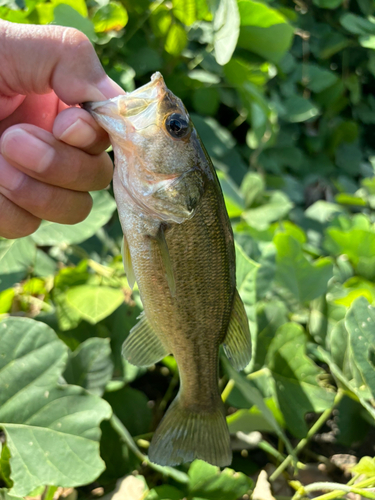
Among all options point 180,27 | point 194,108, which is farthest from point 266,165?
point 180,27

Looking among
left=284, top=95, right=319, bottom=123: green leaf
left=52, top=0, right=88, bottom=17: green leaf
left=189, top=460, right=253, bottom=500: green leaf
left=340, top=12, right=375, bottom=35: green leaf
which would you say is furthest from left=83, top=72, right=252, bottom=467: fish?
left=340, top=12, right=375, bottom=35: green leaf

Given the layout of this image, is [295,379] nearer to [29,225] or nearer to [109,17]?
[29,225]

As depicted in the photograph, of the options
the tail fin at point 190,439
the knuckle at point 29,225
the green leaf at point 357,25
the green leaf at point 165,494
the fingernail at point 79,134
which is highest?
the fingernail at point 79,134

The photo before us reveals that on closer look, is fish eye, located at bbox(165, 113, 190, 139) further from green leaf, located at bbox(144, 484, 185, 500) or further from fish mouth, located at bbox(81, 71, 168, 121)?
green leaf, located at bbox(144, 484, 185, 500)

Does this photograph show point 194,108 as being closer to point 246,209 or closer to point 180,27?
point 180,27

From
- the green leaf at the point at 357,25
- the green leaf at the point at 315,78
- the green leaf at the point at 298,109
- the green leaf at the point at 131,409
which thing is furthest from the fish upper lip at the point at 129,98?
the green leaf at the point at 315,78

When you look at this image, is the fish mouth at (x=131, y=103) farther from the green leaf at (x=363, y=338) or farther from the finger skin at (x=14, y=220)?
the green leaf at (x=363, y=338)

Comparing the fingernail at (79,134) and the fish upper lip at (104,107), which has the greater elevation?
the fish upper lip at (104,107)

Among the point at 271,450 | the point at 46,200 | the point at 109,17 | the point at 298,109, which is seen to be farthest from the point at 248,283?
the point at 298,109
